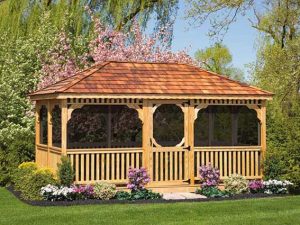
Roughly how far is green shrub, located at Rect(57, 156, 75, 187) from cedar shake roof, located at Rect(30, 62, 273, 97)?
1.81m

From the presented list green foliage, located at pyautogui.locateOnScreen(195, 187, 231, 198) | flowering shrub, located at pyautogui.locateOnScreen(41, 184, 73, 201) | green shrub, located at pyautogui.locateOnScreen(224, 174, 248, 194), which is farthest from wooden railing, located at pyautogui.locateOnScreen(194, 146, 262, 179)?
flowering shrub, located at pyautogui.locateOnScreen(41, 184, 73, 201)

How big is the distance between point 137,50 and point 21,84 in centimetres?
513

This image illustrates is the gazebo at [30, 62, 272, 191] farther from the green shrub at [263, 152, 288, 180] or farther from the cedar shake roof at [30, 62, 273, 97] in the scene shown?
the green shrub at [263, 152, 288, 180]

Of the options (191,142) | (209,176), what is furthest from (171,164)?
(209,176)

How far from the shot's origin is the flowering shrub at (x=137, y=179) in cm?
1664

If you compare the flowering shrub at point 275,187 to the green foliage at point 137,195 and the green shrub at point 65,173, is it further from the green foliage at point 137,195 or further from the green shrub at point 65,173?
the green shrub at point 65,173

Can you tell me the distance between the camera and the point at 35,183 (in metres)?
16.0

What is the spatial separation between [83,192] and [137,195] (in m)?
1.38

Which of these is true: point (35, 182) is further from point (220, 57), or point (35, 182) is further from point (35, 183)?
point (220, 57)

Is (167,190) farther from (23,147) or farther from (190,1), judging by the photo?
(190,1)

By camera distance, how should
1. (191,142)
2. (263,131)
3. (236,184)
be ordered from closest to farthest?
(236,184)
(191,142)
(263,131)

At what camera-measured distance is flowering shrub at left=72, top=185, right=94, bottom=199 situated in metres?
15.9

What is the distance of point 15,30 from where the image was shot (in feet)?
85.5

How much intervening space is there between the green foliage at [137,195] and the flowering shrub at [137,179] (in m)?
0.17
